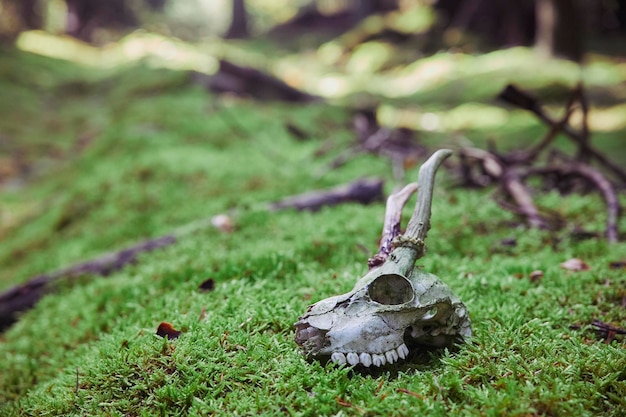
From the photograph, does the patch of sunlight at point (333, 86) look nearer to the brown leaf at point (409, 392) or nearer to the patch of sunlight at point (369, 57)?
the patch of sunlight at point (369, 57)

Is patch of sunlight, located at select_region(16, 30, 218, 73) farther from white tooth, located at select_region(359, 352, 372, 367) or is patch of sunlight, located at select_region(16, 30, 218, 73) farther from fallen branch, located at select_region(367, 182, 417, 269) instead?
white tooth, located at select_region(359, 352, 372, 367)

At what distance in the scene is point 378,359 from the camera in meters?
1.83

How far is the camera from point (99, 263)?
388 centimetres

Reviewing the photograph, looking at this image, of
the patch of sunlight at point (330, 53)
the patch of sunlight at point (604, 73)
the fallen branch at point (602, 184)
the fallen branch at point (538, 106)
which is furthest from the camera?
the patch of sunlight at point (330, 53)

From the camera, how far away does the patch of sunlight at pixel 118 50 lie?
15.8 meters

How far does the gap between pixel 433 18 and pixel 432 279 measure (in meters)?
19.0

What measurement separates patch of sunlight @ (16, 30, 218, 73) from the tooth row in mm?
13912

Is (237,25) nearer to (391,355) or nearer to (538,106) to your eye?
(538,106)

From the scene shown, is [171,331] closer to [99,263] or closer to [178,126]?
[99,263]

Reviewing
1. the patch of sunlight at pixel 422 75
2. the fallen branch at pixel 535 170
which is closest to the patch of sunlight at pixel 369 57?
the patch of sunlight at pixel 422 75

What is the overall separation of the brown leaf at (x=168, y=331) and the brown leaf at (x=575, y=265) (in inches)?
97.4

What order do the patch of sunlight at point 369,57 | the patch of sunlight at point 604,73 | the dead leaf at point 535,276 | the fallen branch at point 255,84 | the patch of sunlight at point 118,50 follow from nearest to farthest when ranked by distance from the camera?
the dead leaf at point 535,276
the fallen branch at point 255,84
the patch of sunlight at point 604,73
the patch of sunlight at point 118,50
the patch of sunlight at point 369,57

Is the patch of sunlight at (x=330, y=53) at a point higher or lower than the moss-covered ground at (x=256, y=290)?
higher

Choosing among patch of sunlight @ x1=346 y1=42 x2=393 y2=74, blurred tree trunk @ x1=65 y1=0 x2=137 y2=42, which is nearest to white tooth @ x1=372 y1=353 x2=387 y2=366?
patch of sunlight @ x1=346 y1=42 x2=393 y2=74
